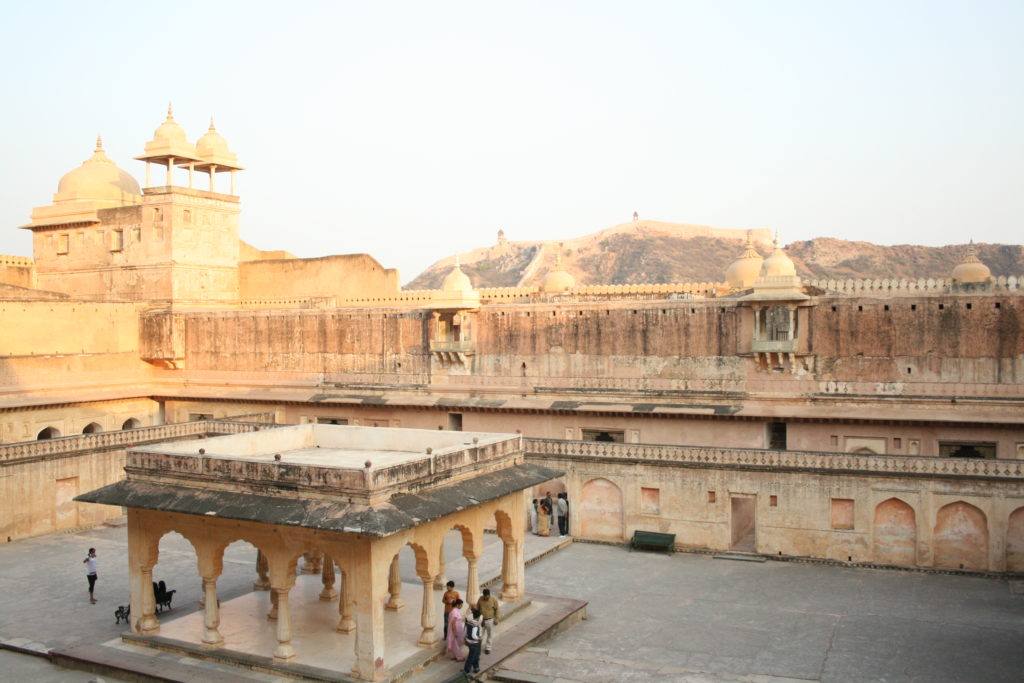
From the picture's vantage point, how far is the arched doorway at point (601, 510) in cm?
1966

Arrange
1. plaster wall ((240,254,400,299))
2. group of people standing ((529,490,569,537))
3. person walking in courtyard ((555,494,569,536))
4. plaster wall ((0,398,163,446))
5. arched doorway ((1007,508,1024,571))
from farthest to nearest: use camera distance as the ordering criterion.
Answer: plaster wall ((240,254,400,299)), plaster wall ((0,398,163,446)), person walking in courtyard ((555,494,569,536)), group of people standing ((529,490,569,537)), arched doorway ((1007,508,1024,571))

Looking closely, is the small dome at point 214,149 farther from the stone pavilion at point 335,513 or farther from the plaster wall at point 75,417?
the stone pavilion at point 335,513

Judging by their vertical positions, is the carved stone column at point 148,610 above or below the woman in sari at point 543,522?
above

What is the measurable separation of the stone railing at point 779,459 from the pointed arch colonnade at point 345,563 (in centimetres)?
564

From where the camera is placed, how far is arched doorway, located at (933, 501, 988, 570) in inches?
665

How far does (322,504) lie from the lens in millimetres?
11422

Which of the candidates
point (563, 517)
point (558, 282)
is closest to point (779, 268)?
point (563, 517)

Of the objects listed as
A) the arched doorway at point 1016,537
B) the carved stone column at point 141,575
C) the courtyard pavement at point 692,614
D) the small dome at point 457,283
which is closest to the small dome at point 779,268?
the courtyard pavement at point 692,614

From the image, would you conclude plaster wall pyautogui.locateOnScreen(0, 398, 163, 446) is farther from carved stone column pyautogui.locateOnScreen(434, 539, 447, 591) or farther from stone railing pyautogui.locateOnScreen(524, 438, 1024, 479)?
carved stone column pyautogui.locateOnScreen(434, 539, 447, 591)

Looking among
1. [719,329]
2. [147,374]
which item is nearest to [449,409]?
[719,329]

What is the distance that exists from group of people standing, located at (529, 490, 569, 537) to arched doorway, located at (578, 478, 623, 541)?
16.1 inches

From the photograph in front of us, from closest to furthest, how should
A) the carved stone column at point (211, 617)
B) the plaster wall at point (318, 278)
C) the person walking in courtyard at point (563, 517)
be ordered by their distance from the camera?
the carved stone column at point (211, 617)
the person walking in courtyard at point (563, 517)
the plaster wall at point (318, 278)

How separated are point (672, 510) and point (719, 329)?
5336mm

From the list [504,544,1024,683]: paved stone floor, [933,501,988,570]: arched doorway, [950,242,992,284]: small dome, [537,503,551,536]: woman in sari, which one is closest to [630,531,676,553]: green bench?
[504,544,1024,683]: paved stone floor
